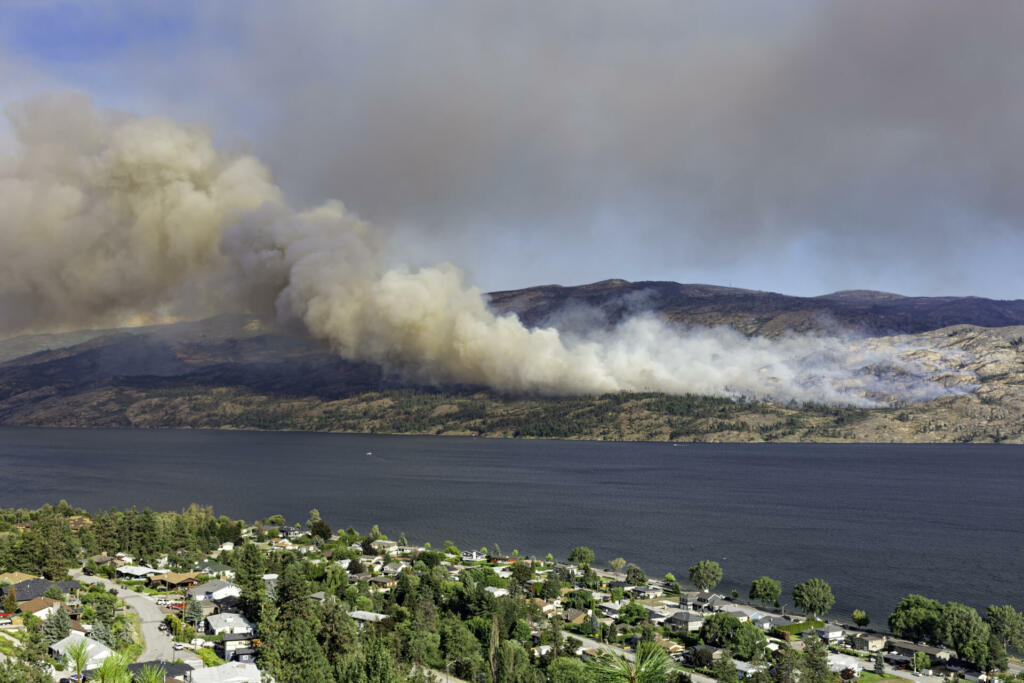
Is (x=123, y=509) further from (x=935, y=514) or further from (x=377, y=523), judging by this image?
(x=935, y=514)

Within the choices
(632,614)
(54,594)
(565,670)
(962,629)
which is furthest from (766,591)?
(54,594)

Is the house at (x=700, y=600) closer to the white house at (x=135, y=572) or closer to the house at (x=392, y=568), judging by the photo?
the house at (x=392, y=568)

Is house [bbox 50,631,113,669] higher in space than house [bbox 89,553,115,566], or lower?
higher

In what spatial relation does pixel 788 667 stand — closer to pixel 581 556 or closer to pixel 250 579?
pixel 581 556

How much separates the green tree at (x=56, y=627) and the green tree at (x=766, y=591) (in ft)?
139

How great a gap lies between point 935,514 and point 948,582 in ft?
145

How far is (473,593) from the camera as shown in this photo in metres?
48.2

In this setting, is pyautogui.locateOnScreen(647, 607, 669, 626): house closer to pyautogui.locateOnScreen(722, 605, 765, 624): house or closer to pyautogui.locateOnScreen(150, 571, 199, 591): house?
pyautogui.locateOnScreen(722, 605, 765, 624): house

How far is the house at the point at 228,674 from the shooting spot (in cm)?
3404

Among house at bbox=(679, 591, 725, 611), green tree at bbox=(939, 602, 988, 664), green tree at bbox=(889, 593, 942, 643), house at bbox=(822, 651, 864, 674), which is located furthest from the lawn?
green tree at bbox=(939, 602, 988, 664)

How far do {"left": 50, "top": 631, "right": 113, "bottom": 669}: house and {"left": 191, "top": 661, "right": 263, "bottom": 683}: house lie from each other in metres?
3.77

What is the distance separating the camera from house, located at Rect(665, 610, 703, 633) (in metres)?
47.9

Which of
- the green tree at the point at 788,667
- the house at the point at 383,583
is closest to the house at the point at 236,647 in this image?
the house at the point at 383,583

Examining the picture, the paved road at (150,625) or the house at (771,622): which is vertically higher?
the paved road at (150,625)
